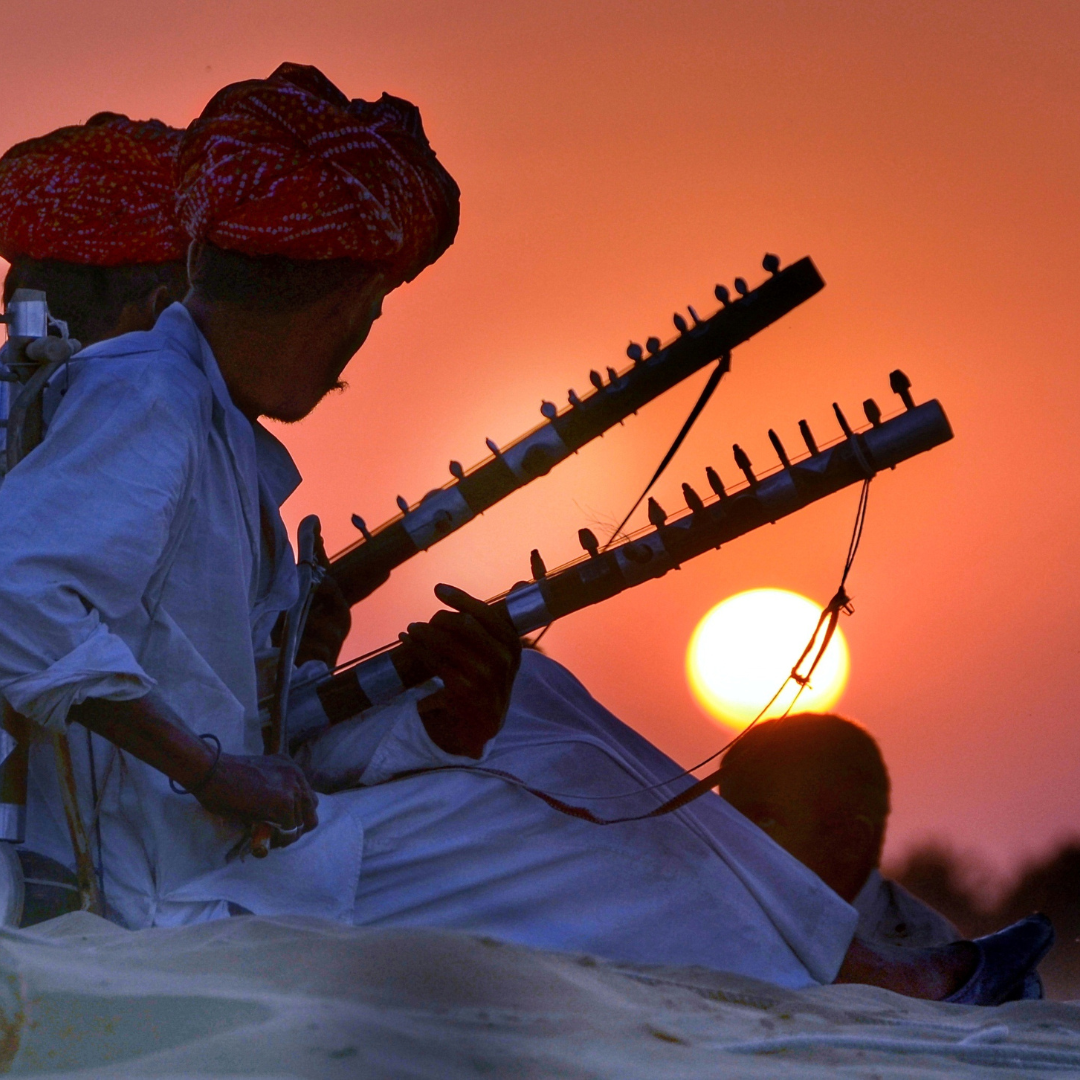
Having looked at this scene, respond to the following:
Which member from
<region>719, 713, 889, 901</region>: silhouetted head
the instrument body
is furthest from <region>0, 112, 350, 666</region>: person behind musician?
<region>719, 713, 889, 901</region>: silhouetted head

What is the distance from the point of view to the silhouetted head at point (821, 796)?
4082mm

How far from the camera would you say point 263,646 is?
10.0 ft

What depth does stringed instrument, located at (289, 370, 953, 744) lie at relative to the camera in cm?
308

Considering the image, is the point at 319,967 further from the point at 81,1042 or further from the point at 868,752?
the point at 868,752

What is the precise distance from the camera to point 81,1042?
1.58 m

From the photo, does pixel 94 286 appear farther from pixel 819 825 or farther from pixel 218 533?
pixel 819 825

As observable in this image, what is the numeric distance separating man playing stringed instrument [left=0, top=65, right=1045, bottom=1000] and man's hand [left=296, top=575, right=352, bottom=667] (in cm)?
59

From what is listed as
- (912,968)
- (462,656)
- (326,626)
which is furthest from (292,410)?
(912,968)

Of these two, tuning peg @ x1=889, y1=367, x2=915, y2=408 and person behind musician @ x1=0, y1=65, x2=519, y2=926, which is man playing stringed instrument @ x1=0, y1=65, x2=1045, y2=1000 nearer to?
person behind musician @ x1=0, y1=65, x2=519, y2=926

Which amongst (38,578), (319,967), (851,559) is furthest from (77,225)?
(319,967)

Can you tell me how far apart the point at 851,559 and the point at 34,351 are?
1.84m

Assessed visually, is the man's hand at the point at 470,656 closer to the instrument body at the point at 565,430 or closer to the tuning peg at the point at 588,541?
the tuning peg at the point at 588,541

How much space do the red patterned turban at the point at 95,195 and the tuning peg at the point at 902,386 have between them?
5.67 feet

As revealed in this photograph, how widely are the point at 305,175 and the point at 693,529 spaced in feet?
3.71
